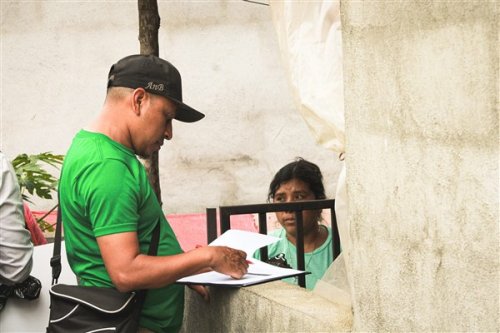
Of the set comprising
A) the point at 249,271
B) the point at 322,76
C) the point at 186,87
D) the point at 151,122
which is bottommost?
the point at 249,271

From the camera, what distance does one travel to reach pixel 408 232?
8.52 ft

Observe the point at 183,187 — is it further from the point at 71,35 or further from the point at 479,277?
the point at 479,277

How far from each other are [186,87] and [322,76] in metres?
7.90

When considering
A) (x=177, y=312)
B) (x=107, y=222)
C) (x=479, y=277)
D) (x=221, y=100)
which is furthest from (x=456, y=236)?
(x=221, y=100)

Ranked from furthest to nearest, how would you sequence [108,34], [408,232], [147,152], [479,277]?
[108,34]
[147,152]
[408,232]
[479,277]

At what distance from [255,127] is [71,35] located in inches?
90.7

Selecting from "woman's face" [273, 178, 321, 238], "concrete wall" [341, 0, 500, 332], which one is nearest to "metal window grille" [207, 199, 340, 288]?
"woman's face" [273, 178, 321, 238]

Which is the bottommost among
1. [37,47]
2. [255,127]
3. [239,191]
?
[239,191]

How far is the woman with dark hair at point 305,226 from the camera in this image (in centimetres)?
511

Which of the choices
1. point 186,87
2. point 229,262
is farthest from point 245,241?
point 186,87

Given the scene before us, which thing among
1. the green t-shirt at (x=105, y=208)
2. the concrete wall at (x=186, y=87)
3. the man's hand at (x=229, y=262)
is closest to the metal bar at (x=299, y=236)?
the man's hand at (x=229, y=262)

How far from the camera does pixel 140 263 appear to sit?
10.3 feet

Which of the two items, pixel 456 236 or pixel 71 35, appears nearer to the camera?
pixel 456 236

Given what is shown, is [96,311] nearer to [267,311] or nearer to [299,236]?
[267,311]
